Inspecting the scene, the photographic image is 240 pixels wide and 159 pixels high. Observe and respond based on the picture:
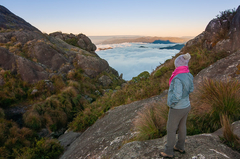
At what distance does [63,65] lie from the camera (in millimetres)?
16766

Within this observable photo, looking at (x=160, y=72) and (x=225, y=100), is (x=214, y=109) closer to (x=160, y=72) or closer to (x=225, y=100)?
(x=225, y=100)

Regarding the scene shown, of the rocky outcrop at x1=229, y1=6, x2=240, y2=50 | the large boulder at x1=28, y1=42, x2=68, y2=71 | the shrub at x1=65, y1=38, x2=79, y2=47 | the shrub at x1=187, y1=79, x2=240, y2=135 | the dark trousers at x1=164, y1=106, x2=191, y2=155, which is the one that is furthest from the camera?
the shrub at x1=65, y1=38, x2=79, y2=47

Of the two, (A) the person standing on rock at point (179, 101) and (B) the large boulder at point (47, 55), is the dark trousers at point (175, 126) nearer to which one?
(A) the person standing on rock at point (179, 101)

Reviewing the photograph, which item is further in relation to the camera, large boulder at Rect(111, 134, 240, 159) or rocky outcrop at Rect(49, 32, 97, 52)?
rocky outcrop at Rect(49, 32, 97, 52)

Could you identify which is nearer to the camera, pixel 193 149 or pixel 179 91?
pixel 179 91

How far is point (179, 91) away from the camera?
2.60 metres

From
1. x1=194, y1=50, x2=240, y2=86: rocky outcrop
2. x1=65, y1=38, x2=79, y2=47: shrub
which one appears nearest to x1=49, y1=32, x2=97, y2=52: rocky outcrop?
x1=65, y1=38, x2=79, y2=47: shrub

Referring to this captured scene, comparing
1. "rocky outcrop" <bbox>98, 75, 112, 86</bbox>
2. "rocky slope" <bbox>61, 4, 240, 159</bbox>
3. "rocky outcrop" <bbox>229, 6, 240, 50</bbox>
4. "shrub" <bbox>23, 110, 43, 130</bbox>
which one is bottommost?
"shrub" <bbox>23, 110, 43, 130</bbox>

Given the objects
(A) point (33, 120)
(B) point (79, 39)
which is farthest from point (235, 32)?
(B) point (79, 39)

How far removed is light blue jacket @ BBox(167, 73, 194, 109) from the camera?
259 cm

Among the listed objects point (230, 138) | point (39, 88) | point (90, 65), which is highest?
point (230, 138)

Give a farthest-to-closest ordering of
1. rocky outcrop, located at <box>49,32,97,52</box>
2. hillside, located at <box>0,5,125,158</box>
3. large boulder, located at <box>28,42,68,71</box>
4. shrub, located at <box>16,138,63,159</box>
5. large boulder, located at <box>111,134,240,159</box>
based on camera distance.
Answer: rocky outcrop, located at <box>49,32,97,52</box> < large boulder, located at <box>28,42,68,71</box> < hillside, located at <box>0,5,125,158</box> < shrub, located at <box>16,138,63,159</box> < large boulder, located at <box>111,134,240,159</box>

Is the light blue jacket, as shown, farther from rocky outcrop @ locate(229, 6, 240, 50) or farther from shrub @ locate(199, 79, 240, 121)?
rocky outcrop @ locate(229, 6, 240, 50)

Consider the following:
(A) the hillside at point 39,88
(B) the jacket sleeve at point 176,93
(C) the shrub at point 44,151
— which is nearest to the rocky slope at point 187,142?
(C) the shrub at point 44,151
